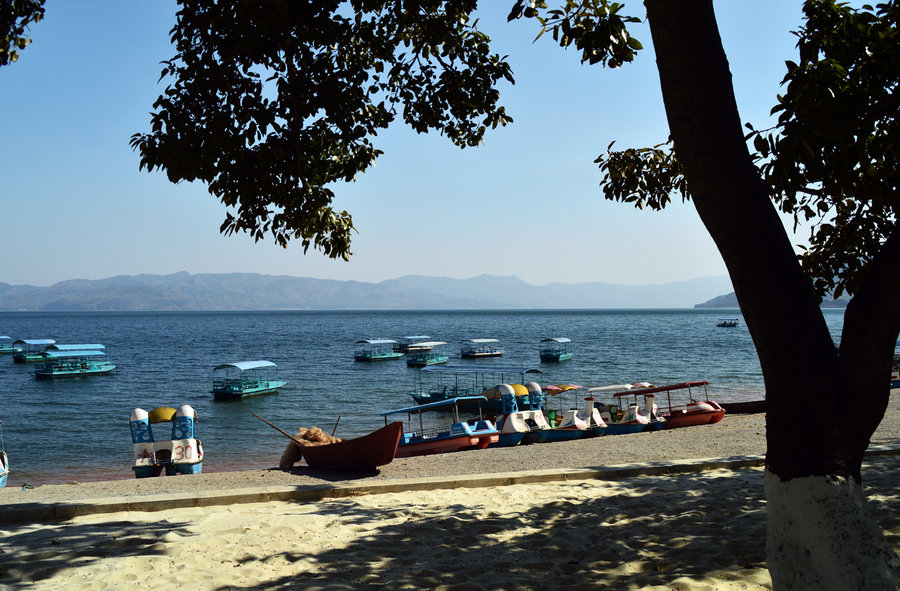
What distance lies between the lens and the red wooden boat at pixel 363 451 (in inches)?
465

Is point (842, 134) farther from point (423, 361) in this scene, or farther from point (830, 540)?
point (423, 361)

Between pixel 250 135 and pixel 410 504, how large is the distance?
403cm

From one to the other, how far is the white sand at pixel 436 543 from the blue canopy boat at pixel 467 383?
15.4m

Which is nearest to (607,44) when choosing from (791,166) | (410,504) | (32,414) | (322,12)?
(791,166)

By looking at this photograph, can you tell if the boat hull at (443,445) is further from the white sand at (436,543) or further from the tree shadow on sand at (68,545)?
the tree shadow on sand at (68,545)

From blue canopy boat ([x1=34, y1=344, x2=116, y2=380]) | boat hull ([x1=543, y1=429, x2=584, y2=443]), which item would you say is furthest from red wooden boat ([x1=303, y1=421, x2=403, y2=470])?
blue canopy boat ([x1=34, y1=344, x2=116, y2=380])

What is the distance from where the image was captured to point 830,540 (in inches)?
129

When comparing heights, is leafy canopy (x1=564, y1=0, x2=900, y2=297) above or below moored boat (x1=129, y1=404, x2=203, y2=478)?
above

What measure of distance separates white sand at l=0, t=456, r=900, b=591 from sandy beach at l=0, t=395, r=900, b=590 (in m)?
0.02

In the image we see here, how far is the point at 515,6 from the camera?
482 centimetres

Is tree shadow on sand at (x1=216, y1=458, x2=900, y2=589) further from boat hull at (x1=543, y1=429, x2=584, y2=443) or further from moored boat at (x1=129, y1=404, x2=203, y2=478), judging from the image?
boat hull at (x1=543, y1=429, x2=584, y2=443)

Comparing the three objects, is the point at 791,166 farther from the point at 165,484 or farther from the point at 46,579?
the point at 165,484

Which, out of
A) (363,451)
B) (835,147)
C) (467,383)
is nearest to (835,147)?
(835,147)

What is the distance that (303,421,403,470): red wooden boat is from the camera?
11.8 meters
